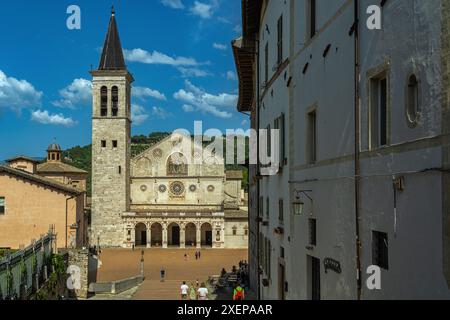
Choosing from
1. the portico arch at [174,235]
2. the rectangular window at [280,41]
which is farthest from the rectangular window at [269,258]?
the portico arch at [174,235]

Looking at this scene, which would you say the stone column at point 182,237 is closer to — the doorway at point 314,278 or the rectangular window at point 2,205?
the rectangular window at point 2,205

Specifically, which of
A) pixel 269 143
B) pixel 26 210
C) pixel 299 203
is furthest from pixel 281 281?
pixel 26 210

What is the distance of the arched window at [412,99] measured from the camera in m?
6.95

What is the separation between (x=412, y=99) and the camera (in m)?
7.09

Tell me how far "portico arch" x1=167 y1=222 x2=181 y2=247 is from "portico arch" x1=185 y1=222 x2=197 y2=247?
1143 millimetres

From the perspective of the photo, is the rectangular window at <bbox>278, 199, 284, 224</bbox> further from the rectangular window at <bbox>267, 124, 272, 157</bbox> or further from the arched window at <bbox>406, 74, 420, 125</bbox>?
the arched window at <bbox>406, 74, 420, 125</bbox>

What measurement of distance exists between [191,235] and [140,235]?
639 centimetres

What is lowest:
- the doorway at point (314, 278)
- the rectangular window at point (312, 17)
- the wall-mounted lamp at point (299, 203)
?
the doorway at point (314, 278)

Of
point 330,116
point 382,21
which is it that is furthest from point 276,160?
point 382,21

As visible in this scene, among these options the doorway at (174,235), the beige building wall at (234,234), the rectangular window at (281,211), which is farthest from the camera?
the doorway at (174,235)

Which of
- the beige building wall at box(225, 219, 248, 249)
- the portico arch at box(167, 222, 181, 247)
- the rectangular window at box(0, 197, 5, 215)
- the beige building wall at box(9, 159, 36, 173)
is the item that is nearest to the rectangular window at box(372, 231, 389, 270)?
the rectangular window at box(0, 197, 5, 215)

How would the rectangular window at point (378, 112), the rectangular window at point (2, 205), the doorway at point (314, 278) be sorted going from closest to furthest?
the rectangular window at point (378, 112) → the doorway at point (314, 278) → the rectangular window at point (2, 205)

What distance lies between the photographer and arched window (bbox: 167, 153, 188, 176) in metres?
73.7
